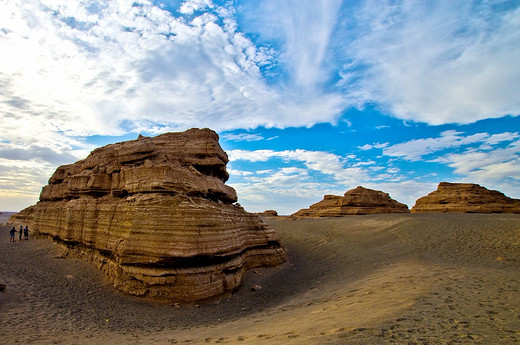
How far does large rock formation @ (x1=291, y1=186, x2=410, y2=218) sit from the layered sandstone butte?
4060 millimetres

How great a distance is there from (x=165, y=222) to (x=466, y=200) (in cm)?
4047

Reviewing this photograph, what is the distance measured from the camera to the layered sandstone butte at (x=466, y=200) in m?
33.9

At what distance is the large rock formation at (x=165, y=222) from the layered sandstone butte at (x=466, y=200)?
31.6 metres

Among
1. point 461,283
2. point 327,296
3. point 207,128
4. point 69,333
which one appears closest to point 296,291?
point 327,296

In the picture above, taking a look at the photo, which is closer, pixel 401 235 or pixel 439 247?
pixel 439 247

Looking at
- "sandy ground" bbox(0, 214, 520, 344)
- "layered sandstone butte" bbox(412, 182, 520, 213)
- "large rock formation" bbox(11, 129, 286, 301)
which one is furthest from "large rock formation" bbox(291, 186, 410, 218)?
"large rock formation" bbox(11, 129, 286, 301)

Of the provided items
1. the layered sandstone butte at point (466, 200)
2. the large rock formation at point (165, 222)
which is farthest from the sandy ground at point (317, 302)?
the layered sandstone butte at point (466, 200)

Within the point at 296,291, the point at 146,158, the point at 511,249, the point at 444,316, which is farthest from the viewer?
the point at 511,249

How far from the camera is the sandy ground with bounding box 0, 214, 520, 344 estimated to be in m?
4.79

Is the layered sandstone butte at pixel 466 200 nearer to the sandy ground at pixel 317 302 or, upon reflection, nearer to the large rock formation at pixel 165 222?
the sandy ground at pixel 317 302

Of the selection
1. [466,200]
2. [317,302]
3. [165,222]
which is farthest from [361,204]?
[165,222]

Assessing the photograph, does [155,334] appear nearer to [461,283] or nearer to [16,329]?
[16,329]

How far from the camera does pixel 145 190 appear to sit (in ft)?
35.9

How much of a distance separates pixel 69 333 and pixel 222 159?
30.2 ft
